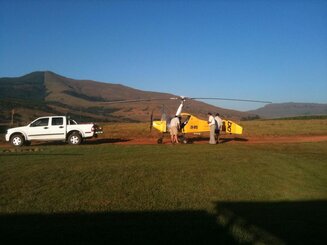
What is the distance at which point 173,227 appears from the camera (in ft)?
25.2

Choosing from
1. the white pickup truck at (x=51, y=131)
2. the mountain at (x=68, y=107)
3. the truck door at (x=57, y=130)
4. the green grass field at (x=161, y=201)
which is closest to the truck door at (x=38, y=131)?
the white pickup truck at (x=51, y=131)

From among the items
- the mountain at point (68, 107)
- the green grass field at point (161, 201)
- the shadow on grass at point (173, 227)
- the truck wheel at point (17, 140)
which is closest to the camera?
the shadow on grass at point (173, 227)

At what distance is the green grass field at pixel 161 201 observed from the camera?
7.23 m

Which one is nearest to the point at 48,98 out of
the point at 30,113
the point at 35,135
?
the point at 30,113

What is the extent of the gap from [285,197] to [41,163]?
28.1ft

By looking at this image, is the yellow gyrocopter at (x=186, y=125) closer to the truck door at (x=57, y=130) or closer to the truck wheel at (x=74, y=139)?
the truck wheel at (x=74, y=139)

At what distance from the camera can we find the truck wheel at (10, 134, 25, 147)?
25.9 meters

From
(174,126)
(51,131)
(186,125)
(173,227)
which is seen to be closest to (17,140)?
(51,131)

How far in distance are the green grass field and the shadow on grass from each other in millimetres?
16

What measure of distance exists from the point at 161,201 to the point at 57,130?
17685 mm

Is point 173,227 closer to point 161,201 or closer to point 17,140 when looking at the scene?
point 161,201

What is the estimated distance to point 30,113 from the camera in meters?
82.2

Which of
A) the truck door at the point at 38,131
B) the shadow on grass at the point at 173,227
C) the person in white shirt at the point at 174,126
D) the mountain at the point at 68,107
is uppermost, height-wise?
the mountain at the point at 68,107


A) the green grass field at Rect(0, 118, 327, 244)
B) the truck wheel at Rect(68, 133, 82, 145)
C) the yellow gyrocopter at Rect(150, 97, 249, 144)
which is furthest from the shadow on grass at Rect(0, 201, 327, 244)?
the truck wheel at Rect(68, 133, 82, 145)
